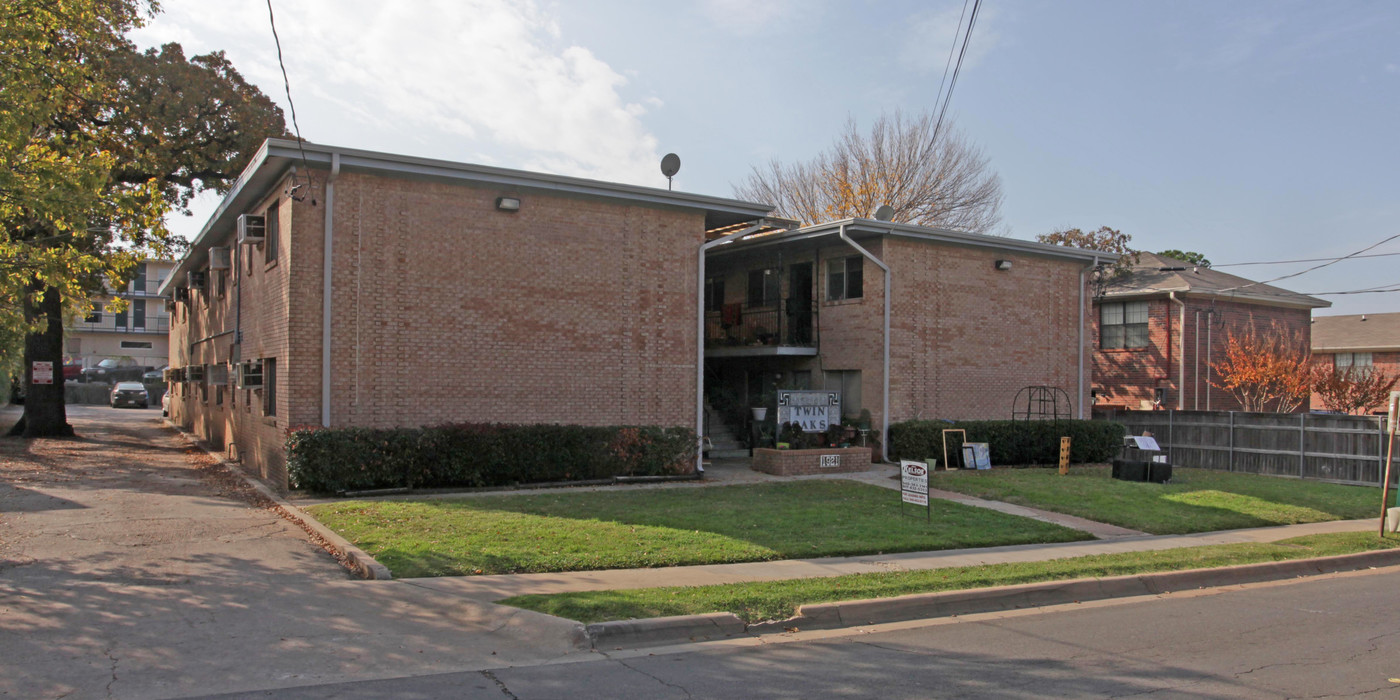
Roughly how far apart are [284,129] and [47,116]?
1118cm

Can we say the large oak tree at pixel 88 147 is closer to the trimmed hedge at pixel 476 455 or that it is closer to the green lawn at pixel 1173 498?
the trimmed hedge at pixel 476 455

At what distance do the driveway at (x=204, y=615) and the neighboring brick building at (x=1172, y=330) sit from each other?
25723 millimetres

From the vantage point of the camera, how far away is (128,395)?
48.3m

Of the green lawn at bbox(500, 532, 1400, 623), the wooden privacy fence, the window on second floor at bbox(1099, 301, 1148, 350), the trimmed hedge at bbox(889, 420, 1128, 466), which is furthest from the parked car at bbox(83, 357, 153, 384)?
the green lawn at bbox(500, 532, 1400, 623)

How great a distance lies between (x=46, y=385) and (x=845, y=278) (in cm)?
2121

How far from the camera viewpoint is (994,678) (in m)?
6.36

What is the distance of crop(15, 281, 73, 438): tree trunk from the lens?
25.2 meters

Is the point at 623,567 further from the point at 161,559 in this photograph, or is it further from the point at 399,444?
the point at 399,444

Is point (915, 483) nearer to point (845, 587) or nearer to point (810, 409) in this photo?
point (845, 587)

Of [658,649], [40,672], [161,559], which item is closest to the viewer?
[40,672]

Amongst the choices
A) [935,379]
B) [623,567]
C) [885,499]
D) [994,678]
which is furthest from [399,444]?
[935,379]

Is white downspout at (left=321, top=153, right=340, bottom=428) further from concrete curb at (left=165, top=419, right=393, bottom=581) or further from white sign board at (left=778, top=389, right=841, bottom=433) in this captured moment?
white sign board at (left=778, top=389, right=841, bottom=433)

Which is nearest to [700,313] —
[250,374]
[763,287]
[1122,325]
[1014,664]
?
[763,287]

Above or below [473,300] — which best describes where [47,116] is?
above
